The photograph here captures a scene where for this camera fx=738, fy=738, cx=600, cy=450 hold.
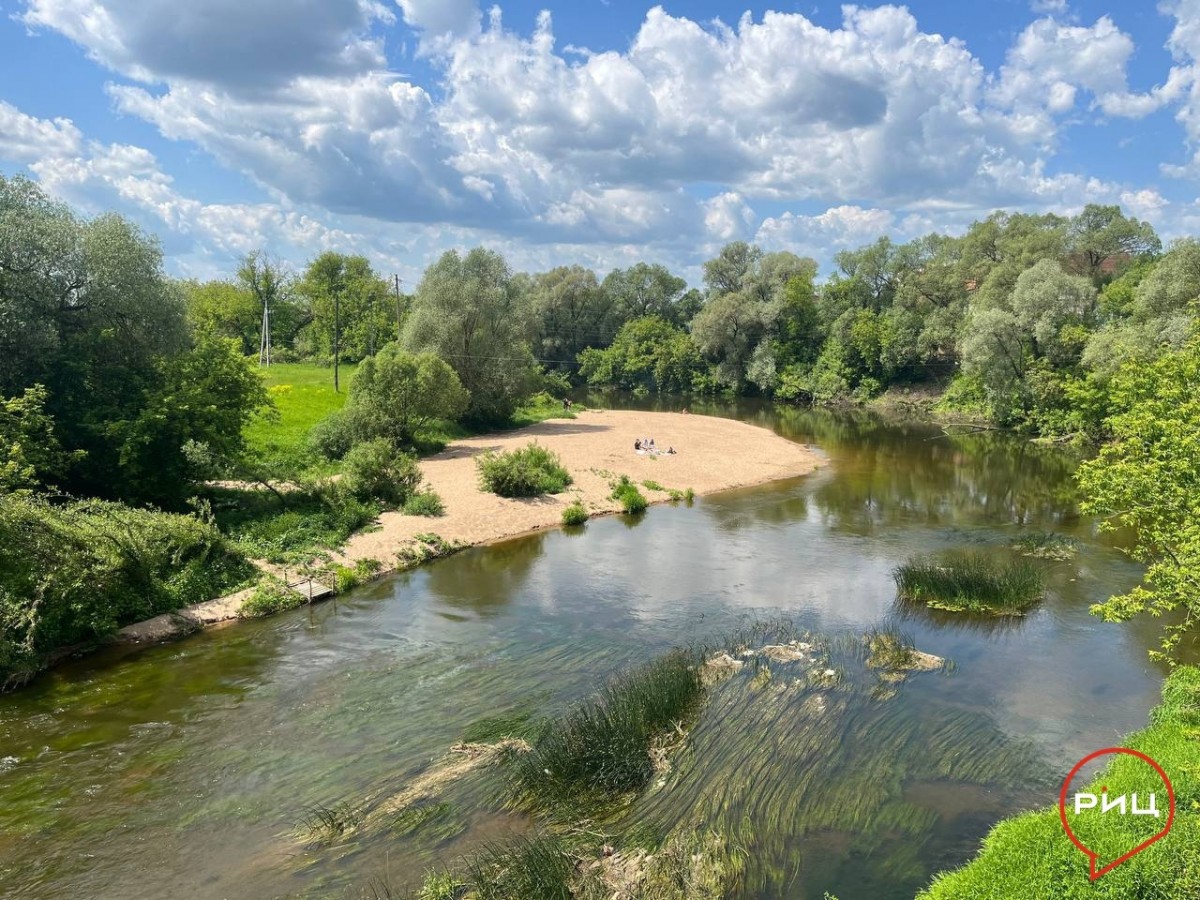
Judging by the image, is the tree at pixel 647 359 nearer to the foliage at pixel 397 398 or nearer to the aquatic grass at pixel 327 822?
the foliage at pixel 397 398

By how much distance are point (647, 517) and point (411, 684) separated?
60.8 ft

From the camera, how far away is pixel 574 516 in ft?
107

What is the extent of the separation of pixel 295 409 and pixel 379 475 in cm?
1996

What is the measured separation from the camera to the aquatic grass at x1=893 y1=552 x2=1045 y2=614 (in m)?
21.9

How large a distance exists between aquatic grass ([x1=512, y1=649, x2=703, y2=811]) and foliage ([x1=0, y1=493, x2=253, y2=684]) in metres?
11.9

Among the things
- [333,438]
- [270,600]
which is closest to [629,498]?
[333,438]

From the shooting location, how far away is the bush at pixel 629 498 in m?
34.9

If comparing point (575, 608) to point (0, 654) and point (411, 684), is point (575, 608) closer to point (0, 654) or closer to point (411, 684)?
point (411, 684)

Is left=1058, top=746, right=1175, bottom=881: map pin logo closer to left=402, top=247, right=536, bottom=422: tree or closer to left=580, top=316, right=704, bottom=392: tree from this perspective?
left=402, top=247, right=536, bottom=422: tree

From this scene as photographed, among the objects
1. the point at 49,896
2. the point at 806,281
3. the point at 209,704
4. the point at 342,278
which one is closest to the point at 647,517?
the point at 209,704

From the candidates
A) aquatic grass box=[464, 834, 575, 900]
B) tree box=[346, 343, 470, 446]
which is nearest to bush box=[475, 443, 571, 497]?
tree box=[346, 343, 470, 446]

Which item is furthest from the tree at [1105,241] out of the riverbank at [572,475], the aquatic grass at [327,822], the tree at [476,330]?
the aquatic grass at [327,822]

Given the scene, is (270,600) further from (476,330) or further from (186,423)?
(476,330)

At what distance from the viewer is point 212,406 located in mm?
25250
